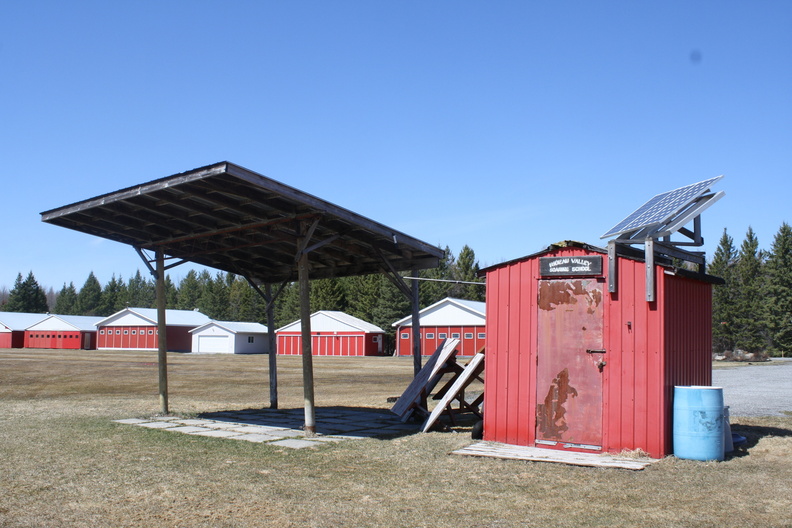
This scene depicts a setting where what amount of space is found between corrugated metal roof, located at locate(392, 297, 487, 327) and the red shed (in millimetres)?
47222

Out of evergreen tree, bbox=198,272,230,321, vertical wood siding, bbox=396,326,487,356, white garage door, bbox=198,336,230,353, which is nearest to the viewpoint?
vertical wood siding, bbox=396,326,487,356

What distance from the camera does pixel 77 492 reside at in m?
7.18

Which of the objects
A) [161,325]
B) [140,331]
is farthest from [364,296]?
[161,325]

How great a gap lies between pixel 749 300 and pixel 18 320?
88180mm

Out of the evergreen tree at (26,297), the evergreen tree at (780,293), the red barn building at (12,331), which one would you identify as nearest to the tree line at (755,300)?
the evergreen tree at (780,293)

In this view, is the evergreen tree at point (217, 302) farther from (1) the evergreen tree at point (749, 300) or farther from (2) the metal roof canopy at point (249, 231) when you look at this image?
(2) the metal roof canopy at point (249, 231)

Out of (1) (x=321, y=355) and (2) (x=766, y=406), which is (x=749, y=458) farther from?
(1) (x=321, y=355)

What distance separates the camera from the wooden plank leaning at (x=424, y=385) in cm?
1321

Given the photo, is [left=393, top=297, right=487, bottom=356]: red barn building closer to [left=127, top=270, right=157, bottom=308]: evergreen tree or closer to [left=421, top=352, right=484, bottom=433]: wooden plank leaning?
[left=421, top=352, right=484, bottom=433]: wooden plank leaning

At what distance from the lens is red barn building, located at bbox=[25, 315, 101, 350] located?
267 ft

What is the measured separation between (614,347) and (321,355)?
2355 inches

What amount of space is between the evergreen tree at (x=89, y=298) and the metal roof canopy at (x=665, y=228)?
488ft

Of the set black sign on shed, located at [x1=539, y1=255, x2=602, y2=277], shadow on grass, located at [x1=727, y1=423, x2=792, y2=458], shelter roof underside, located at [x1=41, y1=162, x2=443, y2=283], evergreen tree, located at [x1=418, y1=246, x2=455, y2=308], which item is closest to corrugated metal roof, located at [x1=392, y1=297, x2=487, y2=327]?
evergreen tree, located at [x1=418, y1=246, x2=455, y2=308]

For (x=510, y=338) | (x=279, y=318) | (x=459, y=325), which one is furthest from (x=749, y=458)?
(x=279, y=318)
